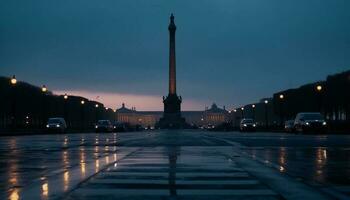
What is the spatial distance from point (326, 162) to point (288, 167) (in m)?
2.22

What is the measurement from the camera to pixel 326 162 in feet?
62.0

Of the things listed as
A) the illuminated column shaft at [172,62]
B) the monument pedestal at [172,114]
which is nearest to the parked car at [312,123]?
the illuminated column shaft at [172,62]

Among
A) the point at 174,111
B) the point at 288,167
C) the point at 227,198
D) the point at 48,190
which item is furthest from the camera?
the point at 174,111

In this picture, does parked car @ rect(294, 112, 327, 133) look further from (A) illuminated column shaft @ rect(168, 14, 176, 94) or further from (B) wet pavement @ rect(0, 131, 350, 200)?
(A) illuminated column shaft @ rect(168, 14, 176, 94)

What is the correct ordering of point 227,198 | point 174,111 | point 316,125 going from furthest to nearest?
1. point 174,111
2. point 316,125
3. point 227,198

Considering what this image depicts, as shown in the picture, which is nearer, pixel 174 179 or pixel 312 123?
pixel 174 179

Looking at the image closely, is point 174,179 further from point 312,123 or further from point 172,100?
point 172,100

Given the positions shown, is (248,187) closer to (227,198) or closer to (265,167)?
(227,198)

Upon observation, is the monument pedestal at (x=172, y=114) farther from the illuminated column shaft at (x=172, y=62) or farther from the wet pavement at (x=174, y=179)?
the wet pavement at (x=174, y=179)

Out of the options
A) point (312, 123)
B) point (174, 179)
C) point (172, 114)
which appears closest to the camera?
point (174, 179)

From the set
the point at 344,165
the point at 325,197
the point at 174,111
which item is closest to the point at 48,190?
the point at 325,197

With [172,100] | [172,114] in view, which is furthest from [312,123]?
[172,114]

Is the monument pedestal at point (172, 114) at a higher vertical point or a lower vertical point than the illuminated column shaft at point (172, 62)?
lower

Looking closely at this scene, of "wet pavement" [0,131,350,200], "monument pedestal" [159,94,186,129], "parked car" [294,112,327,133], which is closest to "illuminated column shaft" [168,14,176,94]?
"monument pedestal" [159,94,186,129]
